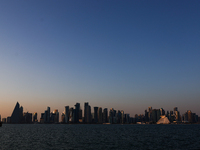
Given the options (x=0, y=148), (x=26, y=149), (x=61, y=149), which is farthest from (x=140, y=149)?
(x=0, y=148)

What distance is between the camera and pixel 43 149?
5916 centimetres

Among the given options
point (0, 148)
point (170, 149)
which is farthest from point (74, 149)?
point (170, 149)

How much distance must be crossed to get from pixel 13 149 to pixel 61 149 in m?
16.3

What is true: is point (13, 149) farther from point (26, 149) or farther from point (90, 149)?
point (90, 149)

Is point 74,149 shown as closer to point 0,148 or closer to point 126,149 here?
point 126,149

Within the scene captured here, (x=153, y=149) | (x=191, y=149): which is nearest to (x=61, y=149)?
(x=153, y=149)

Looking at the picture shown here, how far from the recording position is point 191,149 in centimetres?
6066

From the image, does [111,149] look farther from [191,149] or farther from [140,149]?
[191,149]

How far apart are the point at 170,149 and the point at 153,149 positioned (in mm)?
5816

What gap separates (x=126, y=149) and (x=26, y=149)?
3404 centimetres

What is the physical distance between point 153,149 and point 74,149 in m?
27.1

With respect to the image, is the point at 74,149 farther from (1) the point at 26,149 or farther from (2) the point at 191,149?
(2) the point at 191,149

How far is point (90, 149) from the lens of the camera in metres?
60.0

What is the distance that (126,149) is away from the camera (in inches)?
2356
